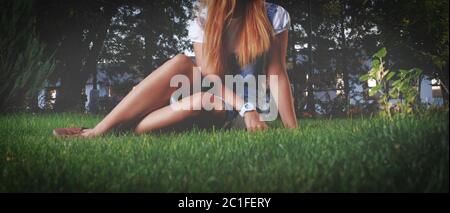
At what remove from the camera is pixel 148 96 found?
9.89ft

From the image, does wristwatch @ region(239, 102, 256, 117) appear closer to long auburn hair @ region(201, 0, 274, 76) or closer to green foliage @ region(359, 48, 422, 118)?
long auburn hair @ region(201, 0, 274, 76)

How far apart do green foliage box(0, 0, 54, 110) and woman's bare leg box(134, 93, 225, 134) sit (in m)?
0.92

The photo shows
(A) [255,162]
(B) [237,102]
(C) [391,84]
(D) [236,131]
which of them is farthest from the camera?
(B) [237,102]

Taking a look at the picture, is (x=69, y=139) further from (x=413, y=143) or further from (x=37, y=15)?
(x=413, y=143)

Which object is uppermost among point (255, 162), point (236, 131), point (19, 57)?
point (19, 57)

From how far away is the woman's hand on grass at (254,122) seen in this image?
2.93 m

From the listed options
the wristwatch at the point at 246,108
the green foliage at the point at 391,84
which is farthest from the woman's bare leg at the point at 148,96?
the green foliage at the point at 391,84

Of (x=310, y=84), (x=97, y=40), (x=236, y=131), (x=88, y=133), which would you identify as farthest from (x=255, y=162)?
(x=97, y=40)

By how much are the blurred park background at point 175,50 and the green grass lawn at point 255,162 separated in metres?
0.35

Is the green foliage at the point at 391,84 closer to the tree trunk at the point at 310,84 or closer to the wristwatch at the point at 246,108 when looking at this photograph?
the tree trunk at the point at 310,84

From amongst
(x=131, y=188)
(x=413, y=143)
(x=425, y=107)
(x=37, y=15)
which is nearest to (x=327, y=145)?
(x=413, y=143)

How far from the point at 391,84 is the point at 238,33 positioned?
3.69 ft

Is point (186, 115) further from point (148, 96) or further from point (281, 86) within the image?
point (281, 86)

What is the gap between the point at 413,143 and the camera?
219cm
